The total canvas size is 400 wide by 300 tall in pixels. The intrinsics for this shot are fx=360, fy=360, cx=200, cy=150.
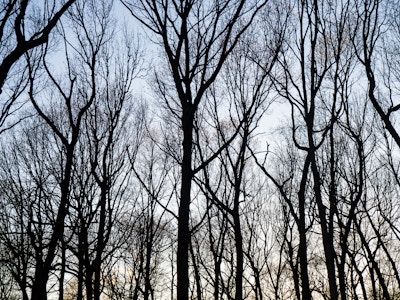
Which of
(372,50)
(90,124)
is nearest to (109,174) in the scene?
(90,124)

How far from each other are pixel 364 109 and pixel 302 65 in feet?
17.9

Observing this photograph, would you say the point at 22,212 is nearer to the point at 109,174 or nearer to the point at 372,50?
the point at 109,174

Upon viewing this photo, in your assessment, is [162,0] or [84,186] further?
[84,186]

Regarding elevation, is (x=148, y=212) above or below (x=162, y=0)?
below

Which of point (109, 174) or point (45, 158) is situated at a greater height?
point (45, 158)

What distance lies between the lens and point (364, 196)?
1552 cm

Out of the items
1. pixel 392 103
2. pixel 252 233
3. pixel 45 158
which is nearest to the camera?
pixel 392 103

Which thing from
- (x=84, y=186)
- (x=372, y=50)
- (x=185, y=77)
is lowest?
(x=84, y=186)

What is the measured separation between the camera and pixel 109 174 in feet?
33.3

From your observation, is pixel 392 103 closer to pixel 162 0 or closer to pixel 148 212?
pixel 162 0

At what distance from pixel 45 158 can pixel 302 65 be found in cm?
855

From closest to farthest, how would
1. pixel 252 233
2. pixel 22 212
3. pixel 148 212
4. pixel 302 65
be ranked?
pixel 302 65 < pixel 22 212 < pixel 148 212 < pixel 252 233

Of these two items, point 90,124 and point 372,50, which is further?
point 90,124

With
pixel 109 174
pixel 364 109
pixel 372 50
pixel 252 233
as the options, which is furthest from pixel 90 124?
pixel 252 233
